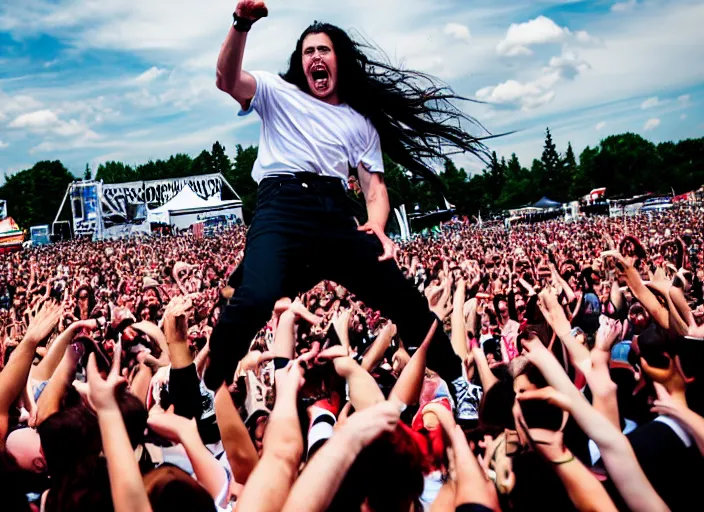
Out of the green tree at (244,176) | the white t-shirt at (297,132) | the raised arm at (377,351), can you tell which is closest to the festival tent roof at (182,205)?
the green tree at (244,176)

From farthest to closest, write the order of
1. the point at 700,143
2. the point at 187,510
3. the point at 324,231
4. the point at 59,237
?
the point at 700,143 → the point at 59,237 → the point at 324,231 → the point at 187,510

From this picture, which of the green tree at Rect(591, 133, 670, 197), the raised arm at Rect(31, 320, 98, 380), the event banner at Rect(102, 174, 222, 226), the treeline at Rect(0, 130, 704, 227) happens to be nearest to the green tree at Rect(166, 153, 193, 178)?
the treeline at Rect(0, 130, 704, 227)

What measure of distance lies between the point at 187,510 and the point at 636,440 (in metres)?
1.29

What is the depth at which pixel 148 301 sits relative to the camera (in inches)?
331

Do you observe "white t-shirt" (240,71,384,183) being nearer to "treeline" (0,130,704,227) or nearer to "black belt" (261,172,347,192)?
"black belt" (261,172,347,192)

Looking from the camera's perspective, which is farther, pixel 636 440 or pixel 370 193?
pixel 370 193

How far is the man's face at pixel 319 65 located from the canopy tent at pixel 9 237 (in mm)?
30384

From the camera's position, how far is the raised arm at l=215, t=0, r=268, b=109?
2287 millimetres

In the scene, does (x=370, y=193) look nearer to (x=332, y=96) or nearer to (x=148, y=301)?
(x=332, y=96)

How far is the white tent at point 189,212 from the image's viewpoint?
136ft

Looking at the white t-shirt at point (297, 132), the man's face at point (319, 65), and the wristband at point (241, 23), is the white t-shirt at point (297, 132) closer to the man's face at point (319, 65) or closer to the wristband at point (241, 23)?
the man's face at point (319, 65)

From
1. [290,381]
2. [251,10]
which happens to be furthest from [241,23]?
[290,381]

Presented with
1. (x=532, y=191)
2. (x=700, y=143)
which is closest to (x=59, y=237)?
(x=532, y=191)

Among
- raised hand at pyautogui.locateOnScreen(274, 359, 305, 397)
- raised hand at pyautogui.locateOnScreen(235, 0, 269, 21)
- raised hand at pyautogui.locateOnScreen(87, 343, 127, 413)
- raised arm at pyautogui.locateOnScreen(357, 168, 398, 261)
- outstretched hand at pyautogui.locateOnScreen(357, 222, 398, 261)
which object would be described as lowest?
raised hand at pyautogui.locateOnScreen(274, 359, 305, 397)
